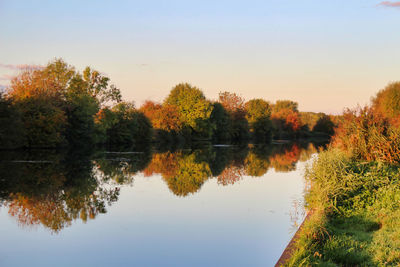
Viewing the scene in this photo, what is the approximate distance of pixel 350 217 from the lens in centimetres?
908

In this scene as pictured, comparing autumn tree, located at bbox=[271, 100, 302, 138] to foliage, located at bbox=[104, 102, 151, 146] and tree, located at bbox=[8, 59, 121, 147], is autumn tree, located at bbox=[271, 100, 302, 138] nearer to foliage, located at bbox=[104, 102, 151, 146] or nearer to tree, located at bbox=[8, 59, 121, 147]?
foliage, located at bbox=[104, 102, 151, 146]

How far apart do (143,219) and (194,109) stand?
5509 cm

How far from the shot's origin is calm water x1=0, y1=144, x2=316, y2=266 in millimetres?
7484

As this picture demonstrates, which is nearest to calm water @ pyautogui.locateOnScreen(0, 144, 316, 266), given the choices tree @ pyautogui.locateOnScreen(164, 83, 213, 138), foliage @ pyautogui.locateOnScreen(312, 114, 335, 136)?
tree @ pyautogui.locateOnScreen(164, 83, 213, 138)

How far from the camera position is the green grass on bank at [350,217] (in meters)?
6.27

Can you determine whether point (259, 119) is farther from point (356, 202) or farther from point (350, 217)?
point (350, 217)

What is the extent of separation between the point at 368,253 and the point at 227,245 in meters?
2.87

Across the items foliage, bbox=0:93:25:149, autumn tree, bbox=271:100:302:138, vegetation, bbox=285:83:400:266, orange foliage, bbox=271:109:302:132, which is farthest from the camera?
orange foliage, bbox=271:109:302:132

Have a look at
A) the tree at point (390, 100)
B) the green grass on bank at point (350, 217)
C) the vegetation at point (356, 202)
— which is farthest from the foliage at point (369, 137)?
the tree at point (390, 100)

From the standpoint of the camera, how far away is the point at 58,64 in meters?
48.2

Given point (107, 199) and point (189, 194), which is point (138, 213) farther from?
point (189, 194)

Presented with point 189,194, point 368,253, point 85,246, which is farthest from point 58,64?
point 368,253

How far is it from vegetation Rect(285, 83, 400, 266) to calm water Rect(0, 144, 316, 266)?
102cm

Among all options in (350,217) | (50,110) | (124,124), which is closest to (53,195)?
(350,217)
